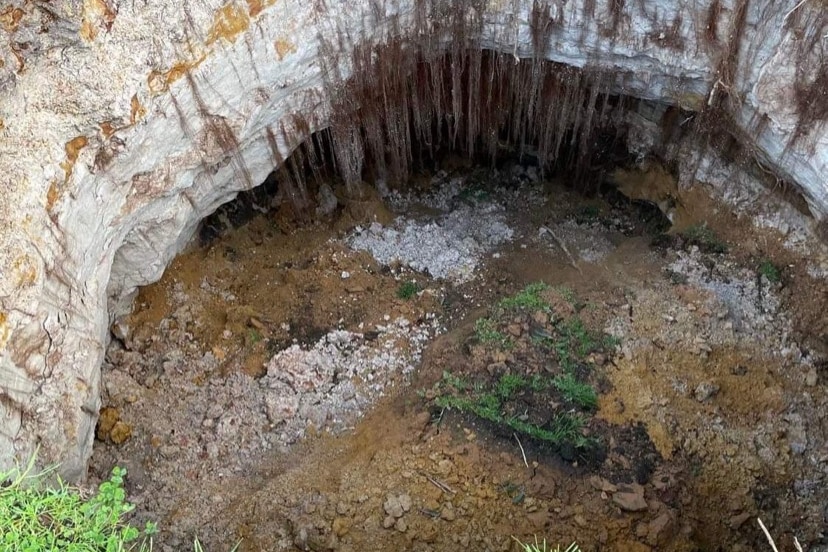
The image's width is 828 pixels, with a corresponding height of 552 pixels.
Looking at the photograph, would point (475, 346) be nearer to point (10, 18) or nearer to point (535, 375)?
point (535, 375)

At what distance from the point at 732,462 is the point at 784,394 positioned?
841 millimetres

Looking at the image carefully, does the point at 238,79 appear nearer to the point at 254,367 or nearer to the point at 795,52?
the point at 254,367

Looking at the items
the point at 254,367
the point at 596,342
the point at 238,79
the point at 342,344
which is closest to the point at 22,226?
the point at 238,79

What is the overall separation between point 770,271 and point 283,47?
4880 millimetres

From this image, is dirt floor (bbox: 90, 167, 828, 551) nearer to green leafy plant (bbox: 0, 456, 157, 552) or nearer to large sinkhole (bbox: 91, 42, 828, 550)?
large sinkhole (bbox: 91, 42, 828, 550)

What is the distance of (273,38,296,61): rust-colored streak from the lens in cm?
512

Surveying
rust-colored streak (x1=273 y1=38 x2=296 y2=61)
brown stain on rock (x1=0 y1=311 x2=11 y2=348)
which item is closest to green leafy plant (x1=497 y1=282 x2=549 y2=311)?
rust-colored streak (x1=273 y1=38 x2=296 y2=61)

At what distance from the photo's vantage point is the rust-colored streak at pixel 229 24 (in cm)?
473

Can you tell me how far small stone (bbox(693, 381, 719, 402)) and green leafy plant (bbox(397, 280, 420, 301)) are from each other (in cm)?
279

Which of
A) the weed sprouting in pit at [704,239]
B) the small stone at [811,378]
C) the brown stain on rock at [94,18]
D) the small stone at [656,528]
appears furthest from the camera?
the weed sprouting in pit at [704,239]

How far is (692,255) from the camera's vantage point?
6.81 meters

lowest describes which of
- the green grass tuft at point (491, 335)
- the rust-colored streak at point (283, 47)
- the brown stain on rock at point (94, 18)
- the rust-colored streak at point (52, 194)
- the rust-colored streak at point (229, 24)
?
the green grass tuft at point (491, 335)

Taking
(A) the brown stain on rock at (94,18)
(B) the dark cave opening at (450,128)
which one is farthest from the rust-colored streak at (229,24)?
(B) the dark cave opening at (450,128)

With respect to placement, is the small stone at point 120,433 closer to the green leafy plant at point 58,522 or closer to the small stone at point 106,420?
the small stone at point 106,420
